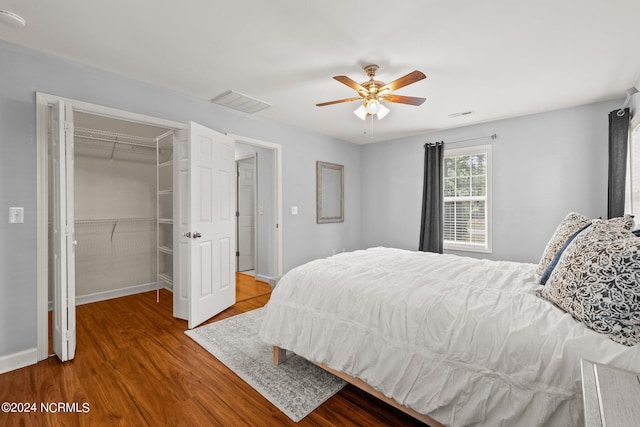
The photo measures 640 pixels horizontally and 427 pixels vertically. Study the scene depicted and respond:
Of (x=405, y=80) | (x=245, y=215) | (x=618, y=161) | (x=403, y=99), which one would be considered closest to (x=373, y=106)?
(x=403, y=99)

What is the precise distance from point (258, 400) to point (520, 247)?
382 cm

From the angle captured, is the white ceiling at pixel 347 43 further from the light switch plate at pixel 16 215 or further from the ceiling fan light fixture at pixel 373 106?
the light switch plate at pixel 16 215

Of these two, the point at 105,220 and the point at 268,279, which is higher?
the point at 105,220

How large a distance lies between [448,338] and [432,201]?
347cm

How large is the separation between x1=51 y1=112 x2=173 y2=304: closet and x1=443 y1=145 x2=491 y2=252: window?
4066 mm

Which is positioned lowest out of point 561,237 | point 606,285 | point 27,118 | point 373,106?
point 606,285

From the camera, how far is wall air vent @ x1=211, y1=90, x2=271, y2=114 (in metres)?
3.26

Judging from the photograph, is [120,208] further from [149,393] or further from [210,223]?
[149,393]

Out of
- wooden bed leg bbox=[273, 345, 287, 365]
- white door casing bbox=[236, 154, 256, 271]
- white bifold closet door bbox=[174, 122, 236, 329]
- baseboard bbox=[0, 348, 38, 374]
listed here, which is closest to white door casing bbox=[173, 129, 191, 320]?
white bifold closet door bbox=[174, 122, 236, 329]

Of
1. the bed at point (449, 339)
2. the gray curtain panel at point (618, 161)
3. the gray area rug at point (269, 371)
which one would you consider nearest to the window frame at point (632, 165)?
the gray curtain panel at point (618, 161)

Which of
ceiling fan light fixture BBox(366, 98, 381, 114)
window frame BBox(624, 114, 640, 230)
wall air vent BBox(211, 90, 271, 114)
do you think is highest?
wall air vent BBox(211, 90, 271, 114)

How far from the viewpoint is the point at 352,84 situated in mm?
2418

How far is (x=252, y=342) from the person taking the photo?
8.75 feet

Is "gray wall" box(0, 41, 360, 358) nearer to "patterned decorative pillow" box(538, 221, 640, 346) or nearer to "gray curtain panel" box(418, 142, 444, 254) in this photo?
"gray curtain panel" box(418, 142, 444, 254)
